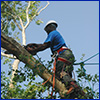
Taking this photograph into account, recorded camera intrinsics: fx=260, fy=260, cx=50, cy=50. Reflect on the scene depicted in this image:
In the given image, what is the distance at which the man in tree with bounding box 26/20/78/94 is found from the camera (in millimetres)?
5105

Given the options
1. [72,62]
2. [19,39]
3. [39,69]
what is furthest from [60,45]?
[19,39]

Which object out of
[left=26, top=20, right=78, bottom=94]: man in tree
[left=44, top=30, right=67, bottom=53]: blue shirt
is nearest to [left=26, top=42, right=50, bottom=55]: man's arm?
[left=26, top=20, right=78, bottom=94]: man in tree

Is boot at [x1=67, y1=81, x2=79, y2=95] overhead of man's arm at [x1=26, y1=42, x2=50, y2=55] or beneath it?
beneath

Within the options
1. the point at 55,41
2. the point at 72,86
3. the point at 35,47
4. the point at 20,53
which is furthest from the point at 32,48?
the point at 72,86

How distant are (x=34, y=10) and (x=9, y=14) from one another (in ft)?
4.96

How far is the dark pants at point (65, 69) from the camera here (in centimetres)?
508

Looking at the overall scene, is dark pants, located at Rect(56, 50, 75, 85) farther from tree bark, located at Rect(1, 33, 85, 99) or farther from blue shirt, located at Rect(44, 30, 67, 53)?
tree bark, located at Rect(1, 33, 85, 99)

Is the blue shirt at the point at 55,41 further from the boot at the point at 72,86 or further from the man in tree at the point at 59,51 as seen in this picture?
the boot at the point at 72,86

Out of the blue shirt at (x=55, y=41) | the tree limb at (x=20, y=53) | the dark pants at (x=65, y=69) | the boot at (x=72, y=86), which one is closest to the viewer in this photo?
the tree limb at (x=20, y=53)

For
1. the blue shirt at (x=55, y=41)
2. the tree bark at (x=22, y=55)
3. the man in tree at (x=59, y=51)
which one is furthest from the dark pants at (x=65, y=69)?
the tree bark at (x=22, y=55)

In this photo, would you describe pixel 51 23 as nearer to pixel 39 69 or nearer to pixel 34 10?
pixel 39 69

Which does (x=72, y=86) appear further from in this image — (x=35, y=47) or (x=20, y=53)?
(x=20, y=53)

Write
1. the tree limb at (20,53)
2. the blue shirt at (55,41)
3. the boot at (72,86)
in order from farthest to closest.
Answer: the blue shirt at (55,41)
the boot at (72,86)
the tree limb at (20,53)

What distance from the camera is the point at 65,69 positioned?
530 centimetres
